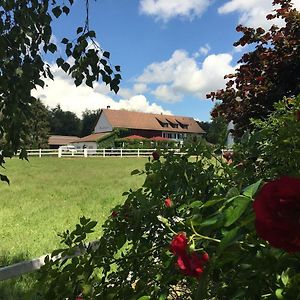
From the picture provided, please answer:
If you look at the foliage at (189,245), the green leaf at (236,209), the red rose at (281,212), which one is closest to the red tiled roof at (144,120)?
the foliage at (189,245)

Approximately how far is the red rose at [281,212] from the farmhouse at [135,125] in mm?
63407

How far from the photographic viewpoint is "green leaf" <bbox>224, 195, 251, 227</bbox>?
0.84 m

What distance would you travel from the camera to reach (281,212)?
24.6 inches

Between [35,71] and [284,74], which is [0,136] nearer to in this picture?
[35,71]

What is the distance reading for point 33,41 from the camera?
2.66 metres

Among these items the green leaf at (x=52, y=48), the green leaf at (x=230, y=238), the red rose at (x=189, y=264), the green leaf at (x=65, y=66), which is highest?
the green leaf at (x=52, y=48)

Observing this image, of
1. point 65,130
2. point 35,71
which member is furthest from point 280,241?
point 65,130

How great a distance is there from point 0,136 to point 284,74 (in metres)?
3.65

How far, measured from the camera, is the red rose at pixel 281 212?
0.62 metres

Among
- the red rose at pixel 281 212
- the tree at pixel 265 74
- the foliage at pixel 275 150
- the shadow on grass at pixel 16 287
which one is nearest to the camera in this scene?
the red rose at pixel 281 212

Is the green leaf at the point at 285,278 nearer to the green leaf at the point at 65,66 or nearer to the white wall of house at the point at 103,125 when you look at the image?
the green leaf at the point at 65,66

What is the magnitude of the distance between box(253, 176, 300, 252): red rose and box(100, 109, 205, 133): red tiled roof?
212 feet

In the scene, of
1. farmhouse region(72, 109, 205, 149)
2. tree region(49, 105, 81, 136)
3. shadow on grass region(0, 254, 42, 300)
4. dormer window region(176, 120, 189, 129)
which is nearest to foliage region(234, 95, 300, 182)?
shadow on grass region(0, 254, 42, 300)

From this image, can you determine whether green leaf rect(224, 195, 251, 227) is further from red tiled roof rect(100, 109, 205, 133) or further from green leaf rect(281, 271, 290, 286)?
red tiled roof rect(100, 109, 205, 133)
